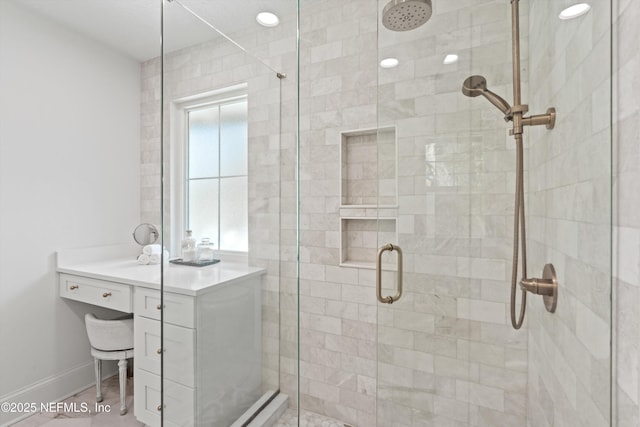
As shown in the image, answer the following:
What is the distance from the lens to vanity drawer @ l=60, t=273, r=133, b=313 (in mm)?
1793

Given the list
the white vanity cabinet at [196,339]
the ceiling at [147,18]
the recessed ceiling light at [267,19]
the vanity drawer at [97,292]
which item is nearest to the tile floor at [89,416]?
the white vanity cabinet at [196,339]

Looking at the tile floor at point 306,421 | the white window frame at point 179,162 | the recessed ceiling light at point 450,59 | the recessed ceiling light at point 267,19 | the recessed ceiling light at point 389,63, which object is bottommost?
the tile floor at point 306,421

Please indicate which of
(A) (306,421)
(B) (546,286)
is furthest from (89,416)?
(B) (546,286)

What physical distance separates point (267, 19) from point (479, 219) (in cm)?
144

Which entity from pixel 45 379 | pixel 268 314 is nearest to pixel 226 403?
pixel 268 314

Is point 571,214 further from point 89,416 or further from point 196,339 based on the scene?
point 89,416

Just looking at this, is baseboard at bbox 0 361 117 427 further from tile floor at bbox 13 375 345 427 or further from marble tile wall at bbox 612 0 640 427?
marble tile wall at bbox 612 0 640 427

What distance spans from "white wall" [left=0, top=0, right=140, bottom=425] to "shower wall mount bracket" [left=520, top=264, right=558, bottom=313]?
8.97 feet

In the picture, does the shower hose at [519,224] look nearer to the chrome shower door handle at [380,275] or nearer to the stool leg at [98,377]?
the chrome shower door handle at [380,275]

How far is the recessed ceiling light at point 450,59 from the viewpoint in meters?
0.97

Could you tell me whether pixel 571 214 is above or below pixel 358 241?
above

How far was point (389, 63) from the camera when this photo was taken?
3.52ft

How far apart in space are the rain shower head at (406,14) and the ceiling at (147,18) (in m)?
0.73

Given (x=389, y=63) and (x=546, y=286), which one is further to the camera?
(x=389, y=63)
